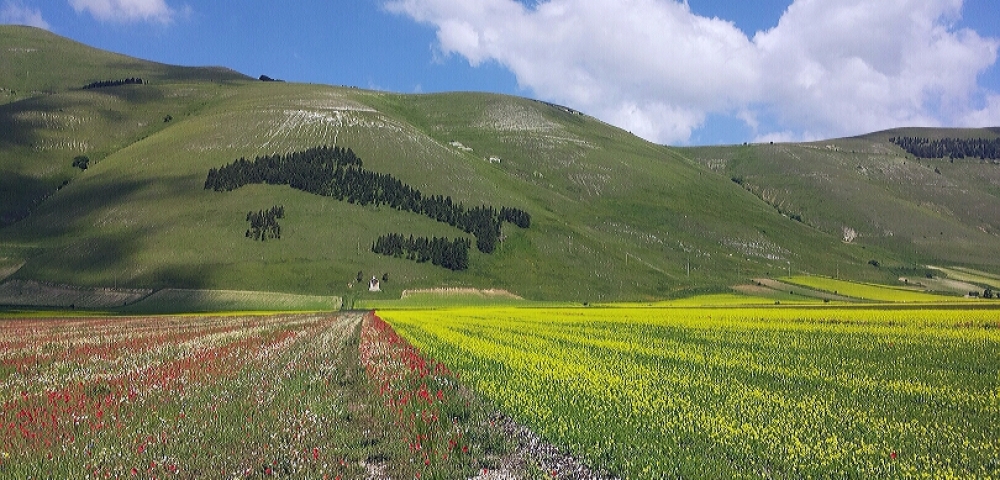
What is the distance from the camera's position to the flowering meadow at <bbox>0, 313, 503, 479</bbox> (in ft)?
45.9

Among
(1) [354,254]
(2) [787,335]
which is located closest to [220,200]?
(1) [354,254]

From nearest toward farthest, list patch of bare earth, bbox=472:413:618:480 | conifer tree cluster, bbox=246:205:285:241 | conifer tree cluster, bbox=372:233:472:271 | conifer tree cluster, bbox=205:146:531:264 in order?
patch of bare earth, bbox=472:413:618:480
conifer tree cluster, bbox=246:205:285:241
conifer tree cluster, bbox=372:233:472:271
conifer tree cluster, bbox=205:146:531:264

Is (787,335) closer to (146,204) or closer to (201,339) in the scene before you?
(201,339)

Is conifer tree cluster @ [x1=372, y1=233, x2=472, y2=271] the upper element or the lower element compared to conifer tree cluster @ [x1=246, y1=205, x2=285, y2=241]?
lower

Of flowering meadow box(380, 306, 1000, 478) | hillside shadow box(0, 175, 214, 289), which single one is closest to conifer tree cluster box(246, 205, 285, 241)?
hillside shadow box(0, 175, 214, 289)

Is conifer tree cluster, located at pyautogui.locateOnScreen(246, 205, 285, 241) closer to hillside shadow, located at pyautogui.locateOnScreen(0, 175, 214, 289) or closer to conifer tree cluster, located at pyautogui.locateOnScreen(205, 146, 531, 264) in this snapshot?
hillside shadow, located at pyautogui.locateOnScreen(0, 175, 214, 289)

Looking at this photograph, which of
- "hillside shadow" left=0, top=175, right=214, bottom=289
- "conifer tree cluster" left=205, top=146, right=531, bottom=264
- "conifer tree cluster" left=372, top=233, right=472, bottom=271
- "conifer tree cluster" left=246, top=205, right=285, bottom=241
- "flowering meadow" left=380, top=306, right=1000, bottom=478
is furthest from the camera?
"conifer tree cluster" left=205, top=146, right=531, bottom=264

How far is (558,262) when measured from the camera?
588 ft

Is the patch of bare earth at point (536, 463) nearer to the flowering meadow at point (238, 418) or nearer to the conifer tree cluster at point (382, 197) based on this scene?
the flowering meadow at point (238, 418)

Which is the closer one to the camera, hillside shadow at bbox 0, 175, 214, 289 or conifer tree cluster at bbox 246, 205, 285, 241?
hillside shadow at bbox 0, 175, 214, 289

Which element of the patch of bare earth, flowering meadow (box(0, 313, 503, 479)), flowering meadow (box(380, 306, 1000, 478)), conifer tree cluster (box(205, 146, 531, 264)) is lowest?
flowering meadow (box(0, 313, 503, 479))

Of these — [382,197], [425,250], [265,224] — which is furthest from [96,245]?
[425,250]

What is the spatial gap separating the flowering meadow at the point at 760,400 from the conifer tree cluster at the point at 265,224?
13738 cm

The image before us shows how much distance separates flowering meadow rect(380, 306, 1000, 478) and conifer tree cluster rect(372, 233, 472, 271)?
128 metres
